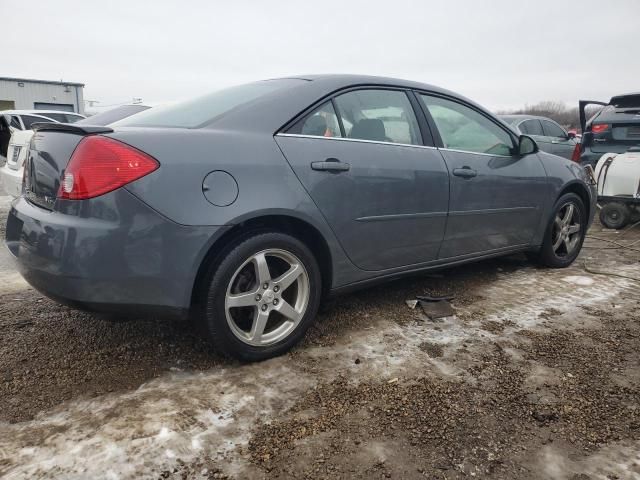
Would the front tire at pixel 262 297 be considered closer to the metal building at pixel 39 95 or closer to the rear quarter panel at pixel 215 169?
the rear quarter panel at pixel 215 169

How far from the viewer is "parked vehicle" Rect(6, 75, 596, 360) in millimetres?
2029

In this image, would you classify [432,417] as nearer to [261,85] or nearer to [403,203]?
[403,203]

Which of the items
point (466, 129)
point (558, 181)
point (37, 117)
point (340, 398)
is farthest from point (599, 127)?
point (37, 117)

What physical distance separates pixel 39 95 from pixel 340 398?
35143 millimetres

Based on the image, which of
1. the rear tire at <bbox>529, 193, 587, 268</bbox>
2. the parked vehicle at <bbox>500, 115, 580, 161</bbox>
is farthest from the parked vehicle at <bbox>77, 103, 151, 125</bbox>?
the parked vehicle at <bbox>500, 115, 580, 161</bbox>

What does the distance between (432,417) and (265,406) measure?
2.32 feet

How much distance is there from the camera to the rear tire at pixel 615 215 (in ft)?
20.0

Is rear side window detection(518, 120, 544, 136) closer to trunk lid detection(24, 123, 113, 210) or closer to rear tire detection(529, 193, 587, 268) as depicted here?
rear tire detection(529, 193, 587, 268)

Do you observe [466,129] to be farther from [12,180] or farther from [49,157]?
[12,180]

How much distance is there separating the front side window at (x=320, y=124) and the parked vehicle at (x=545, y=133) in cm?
800

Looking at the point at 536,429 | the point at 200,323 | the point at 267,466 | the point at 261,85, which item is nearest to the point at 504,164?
the point at 261,85

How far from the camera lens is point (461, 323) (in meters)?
3.00

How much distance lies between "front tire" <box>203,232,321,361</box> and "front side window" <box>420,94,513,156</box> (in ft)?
4.72

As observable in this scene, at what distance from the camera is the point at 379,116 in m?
2.96
